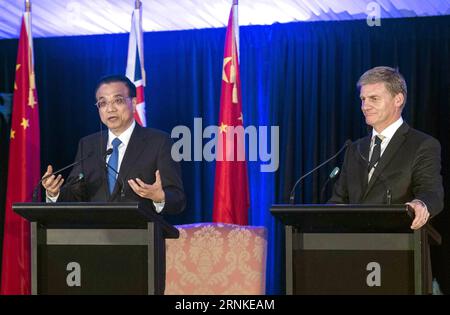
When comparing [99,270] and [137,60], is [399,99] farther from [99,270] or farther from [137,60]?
[137,60]

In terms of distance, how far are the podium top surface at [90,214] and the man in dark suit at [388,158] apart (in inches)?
37.3

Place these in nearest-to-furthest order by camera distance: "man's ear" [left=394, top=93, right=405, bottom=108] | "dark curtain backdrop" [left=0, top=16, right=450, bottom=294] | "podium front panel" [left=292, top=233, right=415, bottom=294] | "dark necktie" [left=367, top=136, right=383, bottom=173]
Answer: "podium front panel" [left=292, top=233, right=415, bottom=294], "dark necktie" [left=367, top=136, right=383, bottom=173], "man's ear" [left=394, top=93, right=405, bottom=108], "dark curtain backdrop" [left=0, top=16, right=450, bottom=294]

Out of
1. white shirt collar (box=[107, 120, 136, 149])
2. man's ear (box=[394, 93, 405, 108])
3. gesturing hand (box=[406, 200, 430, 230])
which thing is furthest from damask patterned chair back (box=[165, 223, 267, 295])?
gesturing hand (box=[406, 200, 430, 230])

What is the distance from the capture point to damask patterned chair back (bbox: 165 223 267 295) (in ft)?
12.4

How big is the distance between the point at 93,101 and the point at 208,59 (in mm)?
1204

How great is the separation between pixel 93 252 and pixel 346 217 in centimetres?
104

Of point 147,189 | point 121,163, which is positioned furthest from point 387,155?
point 121,163

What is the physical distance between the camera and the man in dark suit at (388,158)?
10.9ft

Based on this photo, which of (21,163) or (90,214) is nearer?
(90,214)

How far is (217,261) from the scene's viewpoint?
3818mm

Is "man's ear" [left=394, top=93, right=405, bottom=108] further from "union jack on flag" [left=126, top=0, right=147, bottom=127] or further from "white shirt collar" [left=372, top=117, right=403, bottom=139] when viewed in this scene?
"union jack on flag" [left=126, top=0, right=147, bottom=127]

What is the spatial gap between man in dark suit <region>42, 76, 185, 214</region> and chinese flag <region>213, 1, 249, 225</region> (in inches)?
85.6

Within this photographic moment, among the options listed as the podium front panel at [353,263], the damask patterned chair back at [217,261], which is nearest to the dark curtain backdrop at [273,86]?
the damask patterned chair back at [217,261]

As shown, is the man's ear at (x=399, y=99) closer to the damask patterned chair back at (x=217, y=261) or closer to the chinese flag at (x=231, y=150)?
the damask patterned chair back at (x=217, y=261)
